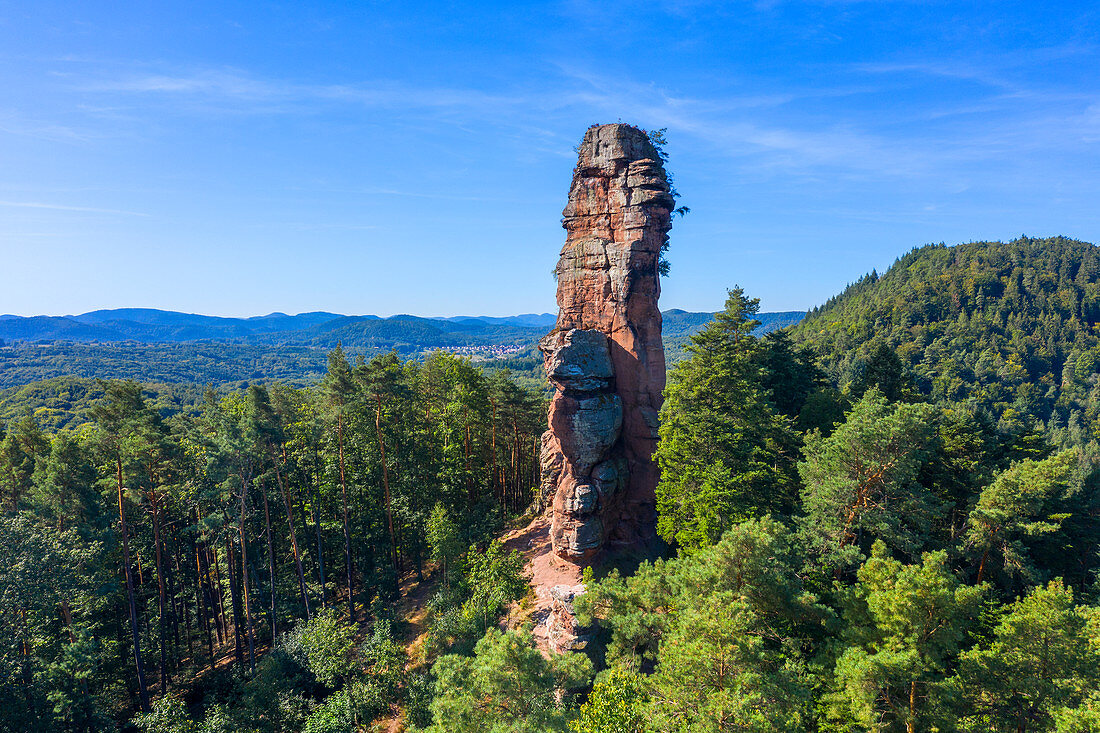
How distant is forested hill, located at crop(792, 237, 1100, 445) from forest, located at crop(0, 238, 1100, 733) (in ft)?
285

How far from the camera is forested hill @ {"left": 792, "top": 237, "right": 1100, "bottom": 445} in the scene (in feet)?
376

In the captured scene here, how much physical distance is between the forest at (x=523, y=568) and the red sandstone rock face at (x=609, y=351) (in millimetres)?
3333

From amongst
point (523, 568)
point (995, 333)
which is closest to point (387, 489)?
point (523, 568)

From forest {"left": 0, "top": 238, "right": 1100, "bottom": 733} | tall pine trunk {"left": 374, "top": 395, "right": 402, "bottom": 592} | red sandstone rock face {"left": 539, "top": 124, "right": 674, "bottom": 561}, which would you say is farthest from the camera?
tall pine trunk {"left": 374, "top": 395, "right": 402, "bottom": 592}

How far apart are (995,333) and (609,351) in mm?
172425

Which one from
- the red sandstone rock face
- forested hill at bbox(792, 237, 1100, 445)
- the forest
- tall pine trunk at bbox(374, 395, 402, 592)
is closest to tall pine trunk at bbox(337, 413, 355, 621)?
the forest

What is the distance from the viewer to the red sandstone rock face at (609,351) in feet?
85.6

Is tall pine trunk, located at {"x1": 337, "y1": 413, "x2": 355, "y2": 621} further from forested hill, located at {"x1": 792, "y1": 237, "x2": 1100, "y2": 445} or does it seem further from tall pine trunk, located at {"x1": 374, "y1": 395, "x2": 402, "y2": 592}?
forested hill, located at {"x1": 792, "y1": 237, "x2": 1100, "y2": 445}

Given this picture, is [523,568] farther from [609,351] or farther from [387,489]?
[609,351]

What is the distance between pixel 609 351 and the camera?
27562 millimetres

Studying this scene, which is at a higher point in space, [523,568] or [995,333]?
[995,333]

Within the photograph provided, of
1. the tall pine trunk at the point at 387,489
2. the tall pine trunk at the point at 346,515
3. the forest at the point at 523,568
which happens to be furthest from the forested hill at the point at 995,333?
the tall pine trunk at the point at 346,515

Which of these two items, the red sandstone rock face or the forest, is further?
the red sandstone rock face

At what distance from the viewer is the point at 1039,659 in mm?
12289
